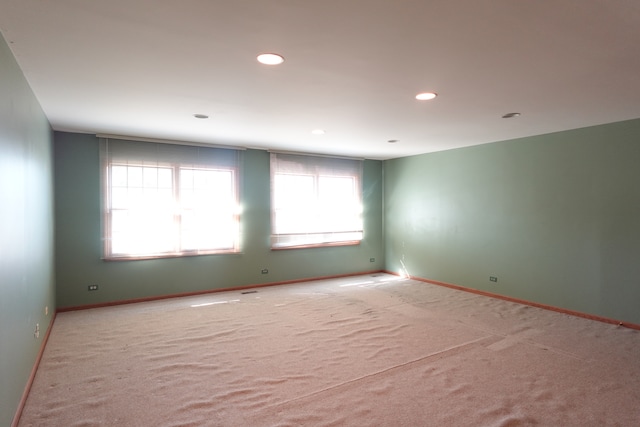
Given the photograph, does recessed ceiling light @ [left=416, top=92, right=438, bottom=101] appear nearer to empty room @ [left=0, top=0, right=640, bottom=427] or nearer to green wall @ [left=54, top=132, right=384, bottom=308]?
empty room @ [left=0, top=0, right=640, bottom=427]

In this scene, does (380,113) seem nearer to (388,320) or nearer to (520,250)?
(388,320)

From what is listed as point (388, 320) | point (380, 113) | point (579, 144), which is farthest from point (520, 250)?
point (380, 113)

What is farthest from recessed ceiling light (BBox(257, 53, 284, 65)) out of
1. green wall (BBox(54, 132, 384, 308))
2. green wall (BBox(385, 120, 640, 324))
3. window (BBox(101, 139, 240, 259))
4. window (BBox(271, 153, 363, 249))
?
green wall (BBox(385, 120, 640, 324))

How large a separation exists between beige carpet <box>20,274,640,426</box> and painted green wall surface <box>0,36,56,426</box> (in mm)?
308

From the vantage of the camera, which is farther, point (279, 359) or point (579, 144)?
point (579, 144)

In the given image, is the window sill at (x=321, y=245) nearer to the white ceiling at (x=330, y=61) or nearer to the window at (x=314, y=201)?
the window at (x=314, y=201)

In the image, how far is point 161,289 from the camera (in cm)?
512

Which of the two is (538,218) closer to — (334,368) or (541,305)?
(541,305)

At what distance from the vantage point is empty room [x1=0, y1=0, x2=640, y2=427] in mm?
2068

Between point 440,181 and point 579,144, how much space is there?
6.72ft

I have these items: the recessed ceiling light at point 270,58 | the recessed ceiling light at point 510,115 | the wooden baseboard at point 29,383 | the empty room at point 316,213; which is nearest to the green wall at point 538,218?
the empty room at point 316,213

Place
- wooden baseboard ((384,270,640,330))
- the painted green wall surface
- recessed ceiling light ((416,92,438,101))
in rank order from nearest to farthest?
1. the painted green wall surface
2. recessed ceiling light ((416,92,438,101))
3. wooden baseboard ((384,270,640,330))

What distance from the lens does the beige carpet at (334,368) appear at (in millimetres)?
2299

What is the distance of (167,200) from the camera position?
5.17m
